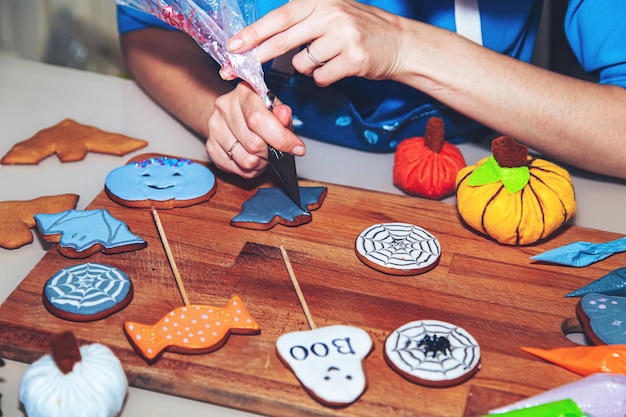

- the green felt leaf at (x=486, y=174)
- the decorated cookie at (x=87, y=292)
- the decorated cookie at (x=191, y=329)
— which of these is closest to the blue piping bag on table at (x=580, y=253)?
the green felt leaf at (x=486, y=174)

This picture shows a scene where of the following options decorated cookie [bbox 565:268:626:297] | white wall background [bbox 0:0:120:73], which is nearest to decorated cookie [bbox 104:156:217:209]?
decorated cookie [bbox 565:268:626:297]

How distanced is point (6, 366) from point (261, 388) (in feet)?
1.05

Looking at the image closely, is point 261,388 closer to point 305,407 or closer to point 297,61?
point 305,407

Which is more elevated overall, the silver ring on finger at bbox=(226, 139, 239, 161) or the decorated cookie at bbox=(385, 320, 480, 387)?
the silver ring on finger at bbox=(226, 139, 239, 161)

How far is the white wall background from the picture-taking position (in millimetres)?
2492

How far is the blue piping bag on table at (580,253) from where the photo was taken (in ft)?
3.66

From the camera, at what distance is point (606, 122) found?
1268 millimetres

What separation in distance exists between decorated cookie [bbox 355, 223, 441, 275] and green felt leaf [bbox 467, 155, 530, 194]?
0.37 ft

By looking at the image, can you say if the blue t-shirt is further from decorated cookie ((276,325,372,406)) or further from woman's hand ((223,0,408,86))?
decorated cookie ((276,325,372,406))

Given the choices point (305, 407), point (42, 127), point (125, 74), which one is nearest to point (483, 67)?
point (305, 407)

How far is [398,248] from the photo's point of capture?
3.66 feet

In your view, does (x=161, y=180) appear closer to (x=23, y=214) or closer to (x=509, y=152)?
(x=23, y=214)

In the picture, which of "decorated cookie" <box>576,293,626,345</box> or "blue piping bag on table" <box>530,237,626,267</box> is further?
"blue piping bag on table" <box>530,237,626,267</box>

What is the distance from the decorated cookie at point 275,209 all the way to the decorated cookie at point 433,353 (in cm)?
29
